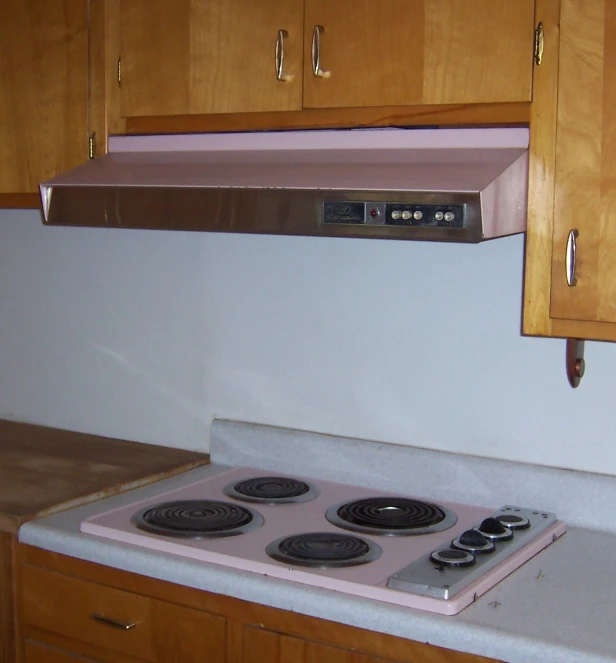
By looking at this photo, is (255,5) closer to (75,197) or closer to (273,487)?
(75,197)

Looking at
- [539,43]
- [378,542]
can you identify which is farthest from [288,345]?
[539,43]

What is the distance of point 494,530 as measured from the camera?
5.99 feet

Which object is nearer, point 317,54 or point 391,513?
point 317,54

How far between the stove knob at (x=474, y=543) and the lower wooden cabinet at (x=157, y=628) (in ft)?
0.88

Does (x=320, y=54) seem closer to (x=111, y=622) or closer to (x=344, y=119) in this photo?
(x=344, y=119)

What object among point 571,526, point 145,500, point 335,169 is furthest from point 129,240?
point 571,526

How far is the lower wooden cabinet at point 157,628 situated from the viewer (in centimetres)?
159

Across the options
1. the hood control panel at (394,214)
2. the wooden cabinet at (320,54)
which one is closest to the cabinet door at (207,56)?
the wooden cabinet at (320,54)

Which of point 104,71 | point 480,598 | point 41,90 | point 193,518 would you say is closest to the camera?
point 480,598

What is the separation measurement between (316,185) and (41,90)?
0.89m

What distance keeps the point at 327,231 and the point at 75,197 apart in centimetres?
58

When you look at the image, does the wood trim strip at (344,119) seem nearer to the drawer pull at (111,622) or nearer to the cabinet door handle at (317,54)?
the cabinet door handle at (317,54)

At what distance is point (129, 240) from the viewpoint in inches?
102

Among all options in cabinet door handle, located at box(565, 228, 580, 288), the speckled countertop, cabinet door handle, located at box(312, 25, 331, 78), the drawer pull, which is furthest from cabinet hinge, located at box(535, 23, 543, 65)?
the drawer pull
